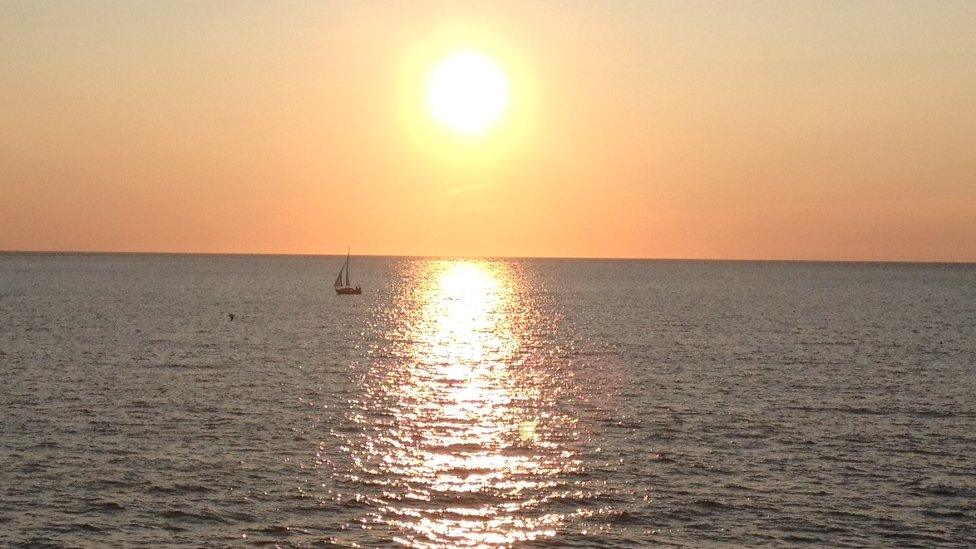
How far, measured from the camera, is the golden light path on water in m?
36.9

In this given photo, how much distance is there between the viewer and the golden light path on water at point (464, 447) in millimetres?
36938

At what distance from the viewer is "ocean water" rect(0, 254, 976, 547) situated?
36344 mm

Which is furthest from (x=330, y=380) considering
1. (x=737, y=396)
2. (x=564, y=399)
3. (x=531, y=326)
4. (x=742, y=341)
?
(x=531, y=326)

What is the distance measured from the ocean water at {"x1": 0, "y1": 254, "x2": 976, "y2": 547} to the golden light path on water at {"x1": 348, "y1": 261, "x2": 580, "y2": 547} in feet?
0.60

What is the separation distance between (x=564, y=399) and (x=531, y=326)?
70.6 metres

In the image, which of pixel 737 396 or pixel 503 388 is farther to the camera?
pixel 503 388

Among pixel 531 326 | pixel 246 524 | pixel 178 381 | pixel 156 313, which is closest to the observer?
pixel 246 524

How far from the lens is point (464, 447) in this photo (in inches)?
1934

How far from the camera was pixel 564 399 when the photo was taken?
6556 centimetres

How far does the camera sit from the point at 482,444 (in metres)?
50.0

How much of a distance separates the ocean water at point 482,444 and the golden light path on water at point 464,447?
0.60ft

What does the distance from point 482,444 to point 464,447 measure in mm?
1206

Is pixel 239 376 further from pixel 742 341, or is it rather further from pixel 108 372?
pixel 742 341

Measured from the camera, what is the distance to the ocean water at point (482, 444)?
3634cm
